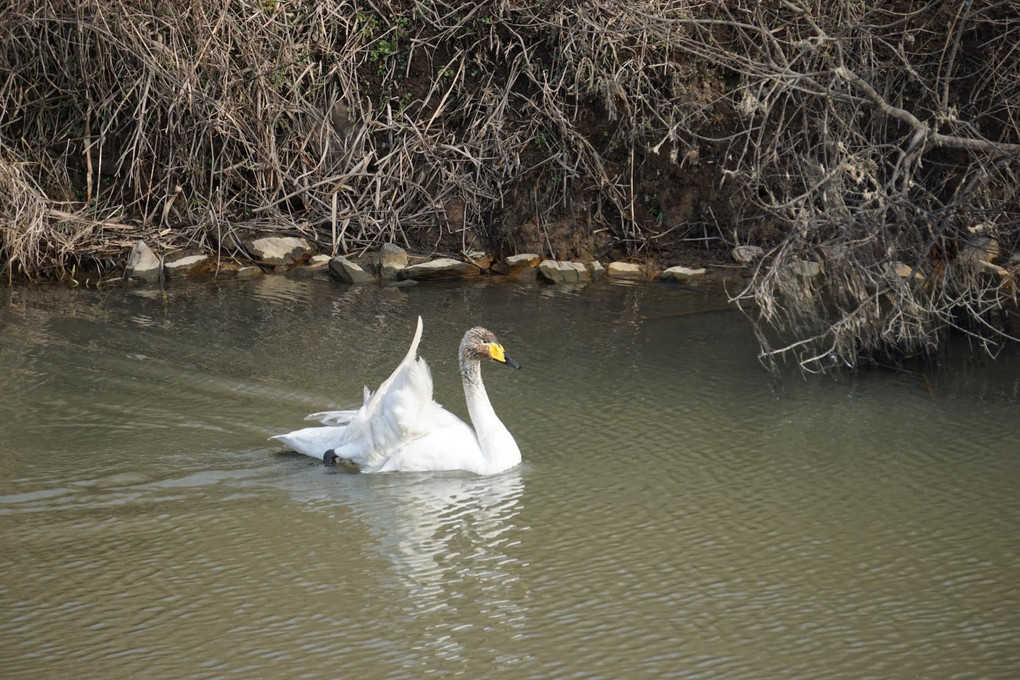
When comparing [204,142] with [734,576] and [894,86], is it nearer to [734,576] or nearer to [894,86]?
[894,86]


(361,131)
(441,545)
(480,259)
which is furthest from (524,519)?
(361,131)

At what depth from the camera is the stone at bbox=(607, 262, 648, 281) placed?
10594 millimetres

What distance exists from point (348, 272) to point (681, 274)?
297 centimetres

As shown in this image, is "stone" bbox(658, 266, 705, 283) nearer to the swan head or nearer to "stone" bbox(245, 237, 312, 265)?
"stone" bbox(245, 237, 312, 265)

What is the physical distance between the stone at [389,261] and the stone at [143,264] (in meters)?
1.95

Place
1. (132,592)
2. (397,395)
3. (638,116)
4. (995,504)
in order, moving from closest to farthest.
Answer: (132,592) → (995,504) → (397,395) → (638,116)

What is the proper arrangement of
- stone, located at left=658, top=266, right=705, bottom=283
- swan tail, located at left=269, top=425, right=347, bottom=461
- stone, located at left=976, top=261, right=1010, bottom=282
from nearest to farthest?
swan tail, located at left=269, top=425, right=347, bottom=461
stone, located at left=976, top=261, right=1010, bottom=282
stone, located at left=658, top=266, right=705, bottom=283

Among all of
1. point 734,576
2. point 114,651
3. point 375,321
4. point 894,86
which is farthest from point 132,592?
point 894,86

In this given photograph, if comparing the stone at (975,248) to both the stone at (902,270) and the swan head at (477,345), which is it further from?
the swan head at (477,345)

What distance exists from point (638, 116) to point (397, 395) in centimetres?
601

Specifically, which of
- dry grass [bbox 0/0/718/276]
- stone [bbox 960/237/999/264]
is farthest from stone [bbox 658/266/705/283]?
stone [bbox 960/237/999/264]

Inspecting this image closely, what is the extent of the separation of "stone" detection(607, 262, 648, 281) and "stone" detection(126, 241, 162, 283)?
409cm

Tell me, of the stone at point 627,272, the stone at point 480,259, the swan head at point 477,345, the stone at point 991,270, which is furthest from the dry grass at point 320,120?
the swan head at point 477,345

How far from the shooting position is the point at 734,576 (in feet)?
15.6
